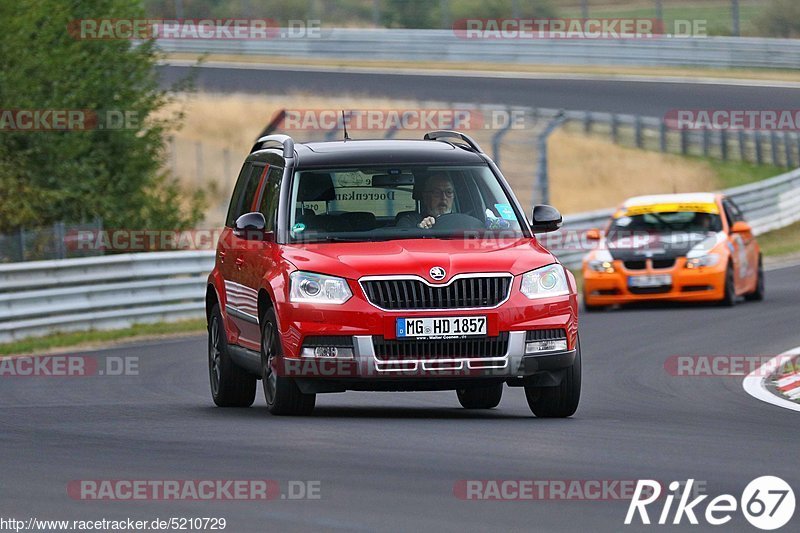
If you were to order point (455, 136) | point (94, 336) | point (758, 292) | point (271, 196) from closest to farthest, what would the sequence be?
point (271, 196) → point (455, 136) → point (94, 336) → point (758, 292)

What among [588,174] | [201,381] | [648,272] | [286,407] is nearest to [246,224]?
[286,407]

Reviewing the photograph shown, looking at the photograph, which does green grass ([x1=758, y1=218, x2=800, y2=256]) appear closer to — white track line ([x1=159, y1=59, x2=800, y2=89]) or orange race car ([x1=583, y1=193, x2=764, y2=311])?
orange race car ([x1=583, y1=193, x2=764, y2=311])

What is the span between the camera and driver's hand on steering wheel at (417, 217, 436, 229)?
1130 centimetres

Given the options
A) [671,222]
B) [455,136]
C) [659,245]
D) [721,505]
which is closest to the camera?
[721,505]

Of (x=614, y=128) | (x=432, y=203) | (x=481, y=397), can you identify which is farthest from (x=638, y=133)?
(x=432, y=203)

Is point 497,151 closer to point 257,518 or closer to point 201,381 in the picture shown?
point 201,381

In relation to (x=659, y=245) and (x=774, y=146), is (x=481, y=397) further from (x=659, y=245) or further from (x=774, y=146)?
(x=774, y=146)

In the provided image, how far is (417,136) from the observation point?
4059 cm

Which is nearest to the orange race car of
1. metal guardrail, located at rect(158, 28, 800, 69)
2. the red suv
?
the red suv

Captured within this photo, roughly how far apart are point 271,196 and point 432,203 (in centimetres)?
120

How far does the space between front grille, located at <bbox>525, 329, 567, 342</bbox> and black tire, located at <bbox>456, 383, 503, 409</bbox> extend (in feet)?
5.18

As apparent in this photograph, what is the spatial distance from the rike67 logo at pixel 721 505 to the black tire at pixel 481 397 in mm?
4293

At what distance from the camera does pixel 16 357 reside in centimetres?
1877

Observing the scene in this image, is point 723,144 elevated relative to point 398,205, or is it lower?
lower
